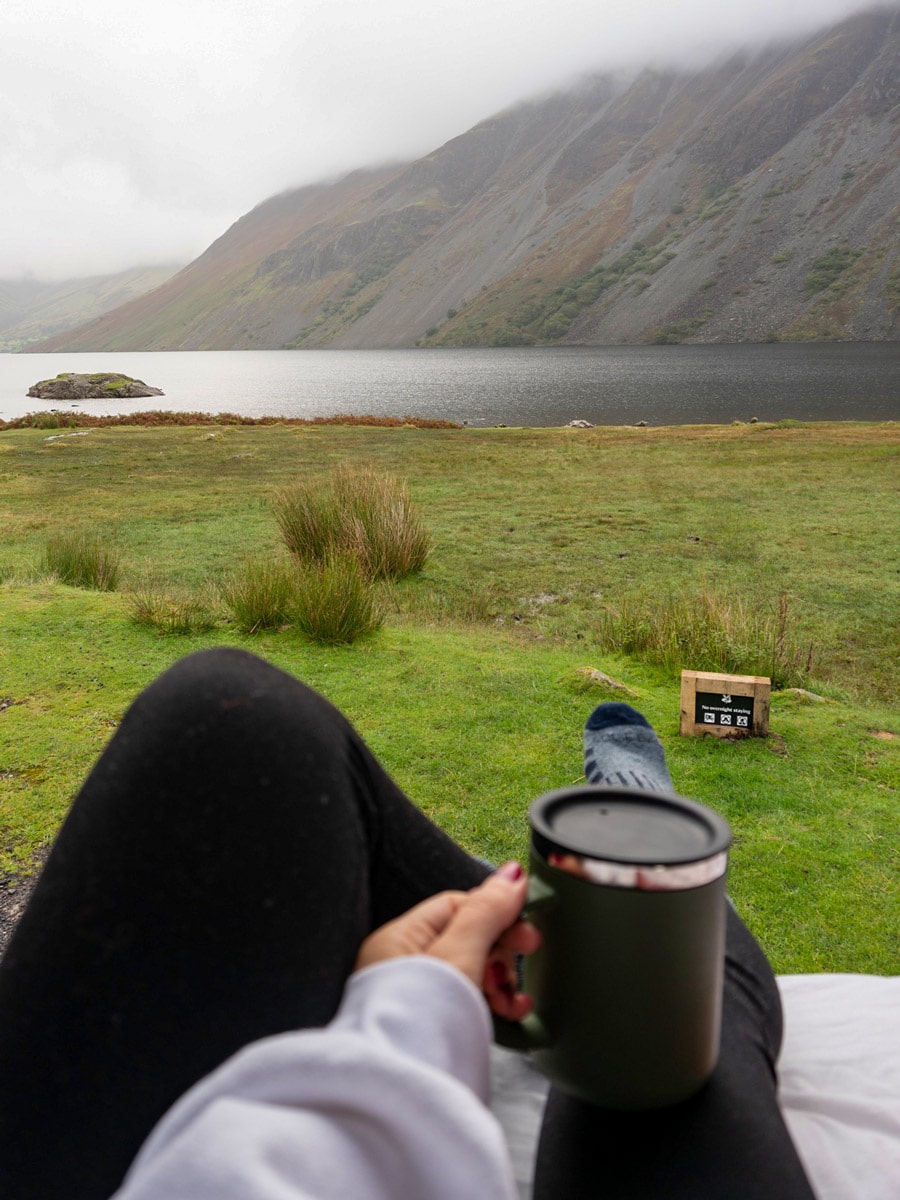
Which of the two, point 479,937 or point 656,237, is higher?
point 656,237

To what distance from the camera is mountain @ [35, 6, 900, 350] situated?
301ft

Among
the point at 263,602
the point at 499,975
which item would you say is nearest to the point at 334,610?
the point at 263,602

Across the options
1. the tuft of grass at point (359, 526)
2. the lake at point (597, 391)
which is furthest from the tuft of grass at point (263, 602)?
the lake at point (597, 391)

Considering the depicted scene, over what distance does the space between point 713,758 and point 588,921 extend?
279 centimetres

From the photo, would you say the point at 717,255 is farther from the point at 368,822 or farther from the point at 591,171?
the point at 368,822

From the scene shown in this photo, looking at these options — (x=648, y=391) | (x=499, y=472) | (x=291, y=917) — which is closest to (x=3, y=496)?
(x=499, y=472)

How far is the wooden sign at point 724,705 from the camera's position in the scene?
3.48 meters

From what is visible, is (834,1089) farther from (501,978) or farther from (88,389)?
(88,389)

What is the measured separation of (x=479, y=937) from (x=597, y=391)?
4850 cm

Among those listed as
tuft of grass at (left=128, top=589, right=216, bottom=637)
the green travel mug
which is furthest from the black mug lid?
tuft of grass at (left=128, top=589, right=216, bottom=637)

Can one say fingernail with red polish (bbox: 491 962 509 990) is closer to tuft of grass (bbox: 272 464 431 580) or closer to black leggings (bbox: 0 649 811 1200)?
black leggings (bbox: 0 649 811 1200)

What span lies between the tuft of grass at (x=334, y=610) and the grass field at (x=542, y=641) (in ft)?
0.45

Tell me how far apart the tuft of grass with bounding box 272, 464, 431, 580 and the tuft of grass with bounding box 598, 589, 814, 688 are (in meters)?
2.21

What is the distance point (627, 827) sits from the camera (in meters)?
0.80
